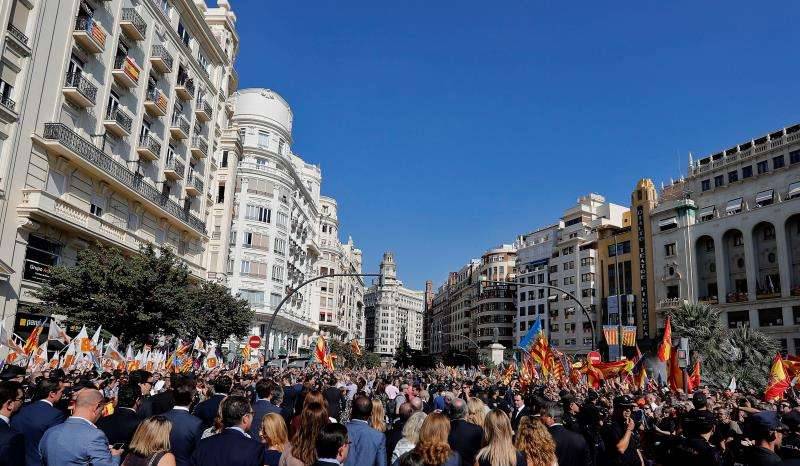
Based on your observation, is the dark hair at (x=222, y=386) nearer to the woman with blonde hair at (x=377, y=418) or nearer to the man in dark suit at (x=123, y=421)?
the man in dark suit at (x=123, y=421)

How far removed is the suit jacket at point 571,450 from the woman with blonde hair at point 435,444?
1544mm

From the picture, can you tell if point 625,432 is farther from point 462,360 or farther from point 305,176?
point 462,360

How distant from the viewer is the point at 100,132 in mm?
26938

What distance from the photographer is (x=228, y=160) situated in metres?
45.8

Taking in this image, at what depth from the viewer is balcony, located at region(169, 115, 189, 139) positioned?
3397 cm

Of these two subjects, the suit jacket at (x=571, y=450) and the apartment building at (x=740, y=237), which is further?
the apartment building at (x=740, y=237)

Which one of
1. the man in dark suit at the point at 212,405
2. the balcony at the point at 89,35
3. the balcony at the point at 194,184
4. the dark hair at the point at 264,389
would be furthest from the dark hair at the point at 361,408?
the balcony at the point at 194,184

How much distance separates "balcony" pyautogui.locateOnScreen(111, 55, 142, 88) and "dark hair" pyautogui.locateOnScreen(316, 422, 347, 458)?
91.0 ft

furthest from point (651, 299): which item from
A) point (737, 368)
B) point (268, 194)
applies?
point (268, 194)

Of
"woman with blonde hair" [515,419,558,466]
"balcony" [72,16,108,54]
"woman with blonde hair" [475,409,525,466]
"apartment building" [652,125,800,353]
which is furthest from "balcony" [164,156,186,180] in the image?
"apartment building" [652,125,800,353]

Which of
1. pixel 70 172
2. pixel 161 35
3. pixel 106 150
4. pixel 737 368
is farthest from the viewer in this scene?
pixel 737 368

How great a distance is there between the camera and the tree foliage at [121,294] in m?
21.7

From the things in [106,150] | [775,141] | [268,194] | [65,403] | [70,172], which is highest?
[775,141]

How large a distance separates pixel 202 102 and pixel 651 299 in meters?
50.0
